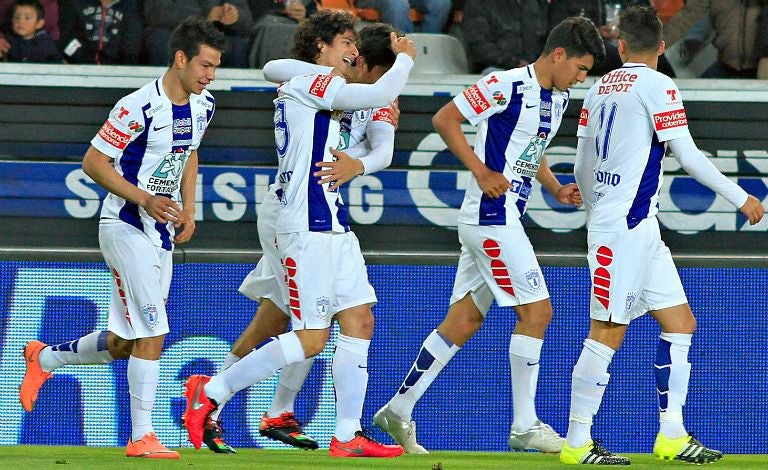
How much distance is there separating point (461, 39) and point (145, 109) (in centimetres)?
379

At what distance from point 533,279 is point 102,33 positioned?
3.97m

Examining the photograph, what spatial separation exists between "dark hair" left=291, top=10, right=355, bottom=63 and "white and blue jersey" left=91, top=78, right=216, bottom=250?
577 millimetres

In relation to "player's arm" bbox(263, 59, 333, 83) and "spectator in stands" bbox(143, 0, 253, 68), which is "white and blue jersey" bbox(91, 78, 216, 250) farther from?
"spectator in stands" bbox(143, 0, 253, 68)

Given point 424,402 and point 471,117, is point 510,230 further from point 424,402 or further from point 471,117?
point 424,402

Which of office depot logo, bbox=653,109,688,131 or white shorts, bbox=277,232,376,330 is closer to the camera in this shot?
office depot logo, bbox=653,109,688,131

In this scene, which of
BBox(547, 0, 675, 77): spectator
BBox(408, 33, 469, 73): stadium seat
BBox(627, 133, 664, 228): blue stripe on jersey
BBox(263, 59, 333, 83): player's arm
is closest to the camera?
BBox(627, 133, 664, 228): blue stripe on jersey

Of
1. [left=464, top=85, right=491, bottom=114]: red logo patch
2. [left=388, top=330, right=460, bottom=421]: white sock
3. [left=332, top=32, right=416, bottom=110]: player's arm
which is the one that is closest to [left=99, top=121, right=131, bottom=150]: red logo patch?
[left=332, top=32, right=416, bottom=110]: player's arm

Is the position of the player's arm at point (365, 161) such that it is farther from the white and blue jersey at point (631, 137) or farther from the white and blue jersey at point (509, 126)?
the white and blue jersey at point (631, 137)

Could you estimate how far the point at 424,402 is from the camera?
852 centimetres

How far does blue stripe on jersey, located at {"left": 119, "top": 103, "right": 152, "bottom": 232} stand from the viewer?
680 cm

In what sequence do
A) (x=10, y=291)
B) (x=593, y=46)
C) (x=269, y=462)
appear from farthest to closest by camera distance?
(x=10, y=291)
(x=593, y=46)
(x=269, y=462)

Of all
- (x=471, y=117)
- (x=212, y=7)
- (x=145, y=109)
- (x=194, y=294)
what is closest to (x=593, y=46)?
(x=471, y=117)

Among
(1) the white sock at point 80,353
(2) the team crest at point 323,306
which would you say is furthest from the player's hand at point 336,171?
(1) the white sock at point 80,353

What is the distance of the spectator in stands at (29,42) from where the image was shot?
9.56 meters
